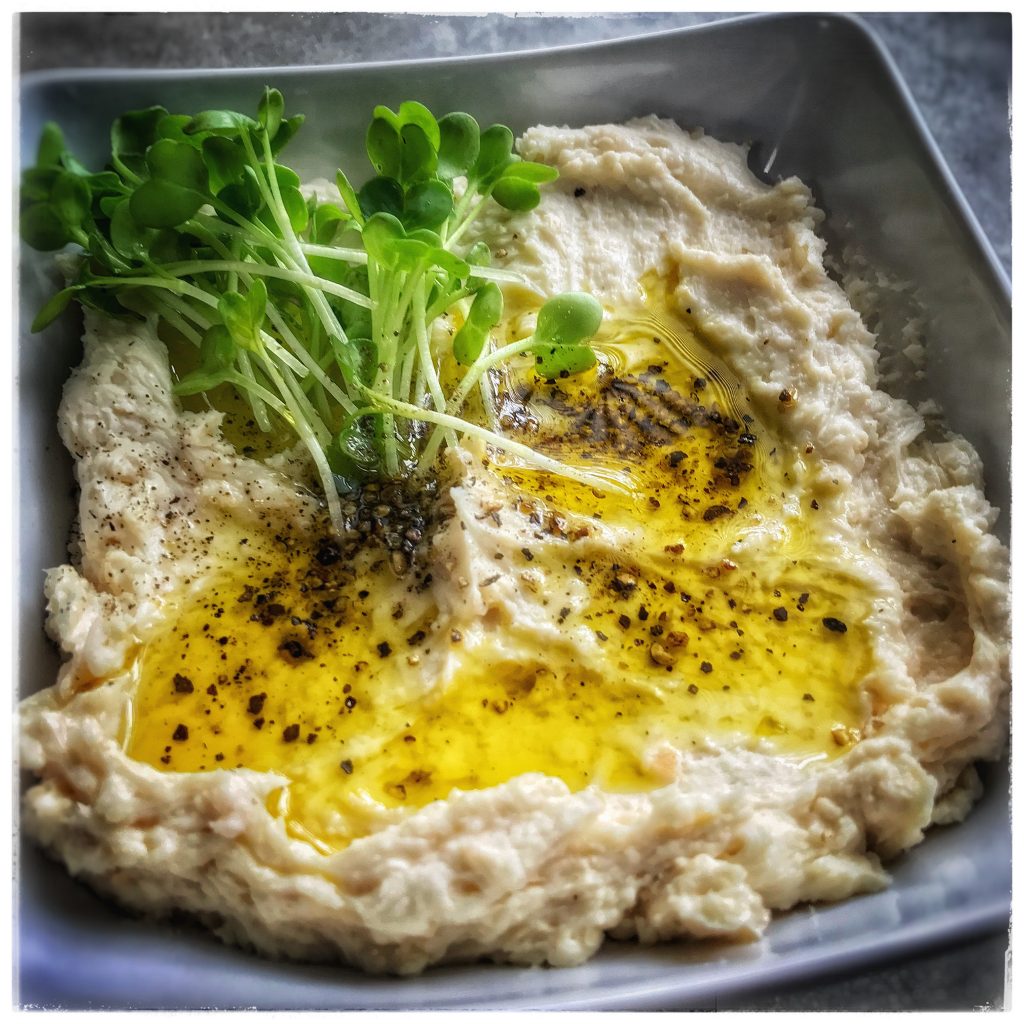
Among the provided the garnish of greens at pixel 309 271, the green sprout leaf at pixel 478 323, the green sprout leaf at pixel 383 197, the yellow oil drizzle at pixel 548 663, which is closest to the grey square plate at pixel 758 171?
the garnish of greens at pixel 309 271

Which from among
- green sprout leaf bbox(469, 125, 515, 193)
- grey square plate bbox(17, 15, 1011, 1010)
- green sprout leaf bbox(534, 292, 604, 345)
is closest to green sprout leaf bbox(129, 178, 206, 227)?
grey square plate bbox(17, 15, 1011, 1010)

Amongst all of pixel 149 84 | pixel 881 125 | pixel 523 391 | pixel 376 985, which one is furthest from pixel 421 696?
pixel 881 125

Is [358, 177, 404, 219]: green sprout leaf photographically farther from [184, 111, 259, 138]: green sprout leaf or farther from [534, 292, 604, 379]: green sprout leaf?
[534, 292, 604, 379]: green sprout leaf

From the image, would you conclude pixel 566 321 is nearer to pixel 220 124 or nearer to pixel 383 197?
pixel 383 197

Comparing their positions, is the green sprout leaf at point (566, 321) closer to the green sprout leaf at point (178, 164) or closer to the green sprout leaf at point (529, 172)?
the green sprout leaf at point (529, 172)

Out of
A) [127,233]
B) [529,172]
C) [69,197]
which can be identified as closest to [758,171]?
[529,172]

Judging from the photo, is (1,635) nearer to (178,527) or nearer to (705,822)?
(178,527)
